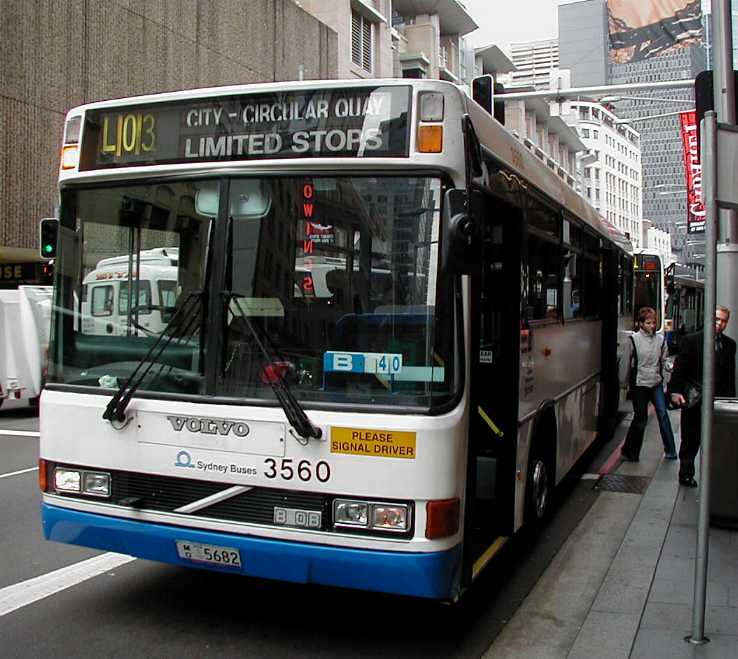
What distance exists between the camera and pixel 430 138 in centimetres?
429

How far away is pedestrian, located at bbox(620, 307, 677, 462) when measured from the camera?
9891mm

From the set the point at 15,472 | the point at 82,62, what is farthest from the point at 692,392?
the point at 82,62

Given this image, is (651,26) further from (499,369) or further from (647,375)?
(499,369)

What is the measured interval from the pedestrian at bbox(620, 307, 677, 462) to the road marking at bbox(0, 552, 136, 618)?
633 centimetres

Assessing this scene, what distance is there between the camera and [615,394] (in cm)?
1255

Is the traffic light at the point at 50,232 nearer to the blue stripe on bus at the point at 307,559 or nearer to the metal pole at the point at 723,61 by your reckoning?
the blue stripe on bus at the point at 307,559

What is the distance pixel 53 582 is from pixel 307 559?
2382 millimetres

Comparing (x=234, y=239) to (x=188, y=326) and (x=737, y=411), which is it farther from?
(x=737, y=411)

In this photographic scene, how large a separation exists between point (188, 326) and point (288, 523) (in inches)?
46.2

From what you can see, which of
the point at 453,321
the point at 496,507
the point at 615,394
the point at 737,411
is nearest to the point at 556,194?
the point at 737,411

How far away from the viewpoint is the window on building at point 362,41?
40844mm

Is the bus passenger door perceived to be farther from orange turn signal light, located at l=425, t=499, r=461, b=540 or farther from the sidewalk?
orange turn signal light, located at l=425, t=499, r=461, b=540

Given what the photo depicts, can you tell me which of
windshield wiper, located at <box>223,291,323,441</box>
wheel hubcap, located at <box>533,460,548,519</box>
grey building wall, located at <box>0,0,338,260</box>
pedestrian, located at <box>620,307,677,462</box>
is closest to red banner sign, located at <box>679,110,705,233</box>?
pedestrian, located at <box>620,307,677,462</box>

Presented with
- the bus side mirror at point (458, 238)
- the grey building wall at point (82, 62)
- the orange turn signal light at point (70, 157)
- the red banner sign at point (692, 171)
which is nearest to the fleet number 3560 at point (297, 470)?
the bus side mirror at point (458, 238)
